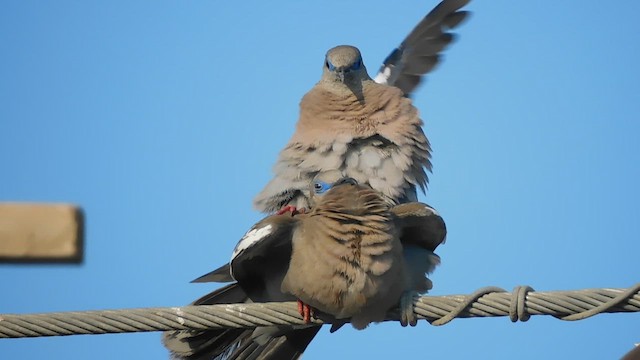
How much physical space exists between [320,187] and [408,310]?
4.74ft

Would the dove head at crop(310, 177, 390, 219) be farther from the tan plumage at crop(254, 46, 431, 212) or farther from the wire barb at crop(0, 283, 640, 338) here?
the tan plumage at crop(254, 46, 431, 212)

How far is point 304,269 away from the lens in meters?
5.42

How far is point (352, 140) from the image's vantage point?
6871 mm

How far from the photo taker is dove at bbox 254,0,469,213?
22.0ft

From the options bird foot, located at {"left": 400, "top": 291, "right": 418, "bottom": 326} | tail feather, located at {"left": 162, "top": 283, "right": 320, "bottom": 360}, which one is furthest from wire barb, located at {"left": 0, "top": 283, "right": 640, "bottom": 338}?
tail feather, located at {"left": 162, "top": 283, "right": 320, "bottom": 360}

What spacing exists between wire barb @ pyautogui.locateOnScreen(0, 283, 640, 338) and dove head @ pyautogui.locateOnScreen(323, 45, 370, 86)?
10.6 feet

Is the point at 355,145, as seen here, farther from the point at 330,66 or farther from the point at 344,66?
the point at 330,66

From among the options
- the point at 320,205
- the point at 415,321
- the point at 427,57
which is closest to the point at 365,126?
the point at 320,205

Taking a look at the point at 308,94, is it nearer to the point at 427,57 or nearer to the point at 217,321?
the point at 427,57

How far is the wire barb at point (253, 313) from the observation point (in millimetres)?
4035

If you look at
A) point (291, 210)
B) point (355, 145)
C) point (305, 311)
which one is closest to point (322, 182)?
point (291, 210)

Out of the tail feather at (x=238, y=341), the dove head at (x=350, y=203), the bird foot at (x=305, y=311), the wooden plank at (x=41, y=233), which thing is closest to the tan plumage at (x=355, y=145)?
the tail feather at (x=238, y=341)

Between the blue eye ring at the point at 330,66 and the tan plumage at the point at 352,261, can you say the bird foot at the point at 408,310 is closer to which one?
the tan plumage at the point at 352,261

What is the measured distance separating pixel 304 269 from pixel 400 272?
543 mm
